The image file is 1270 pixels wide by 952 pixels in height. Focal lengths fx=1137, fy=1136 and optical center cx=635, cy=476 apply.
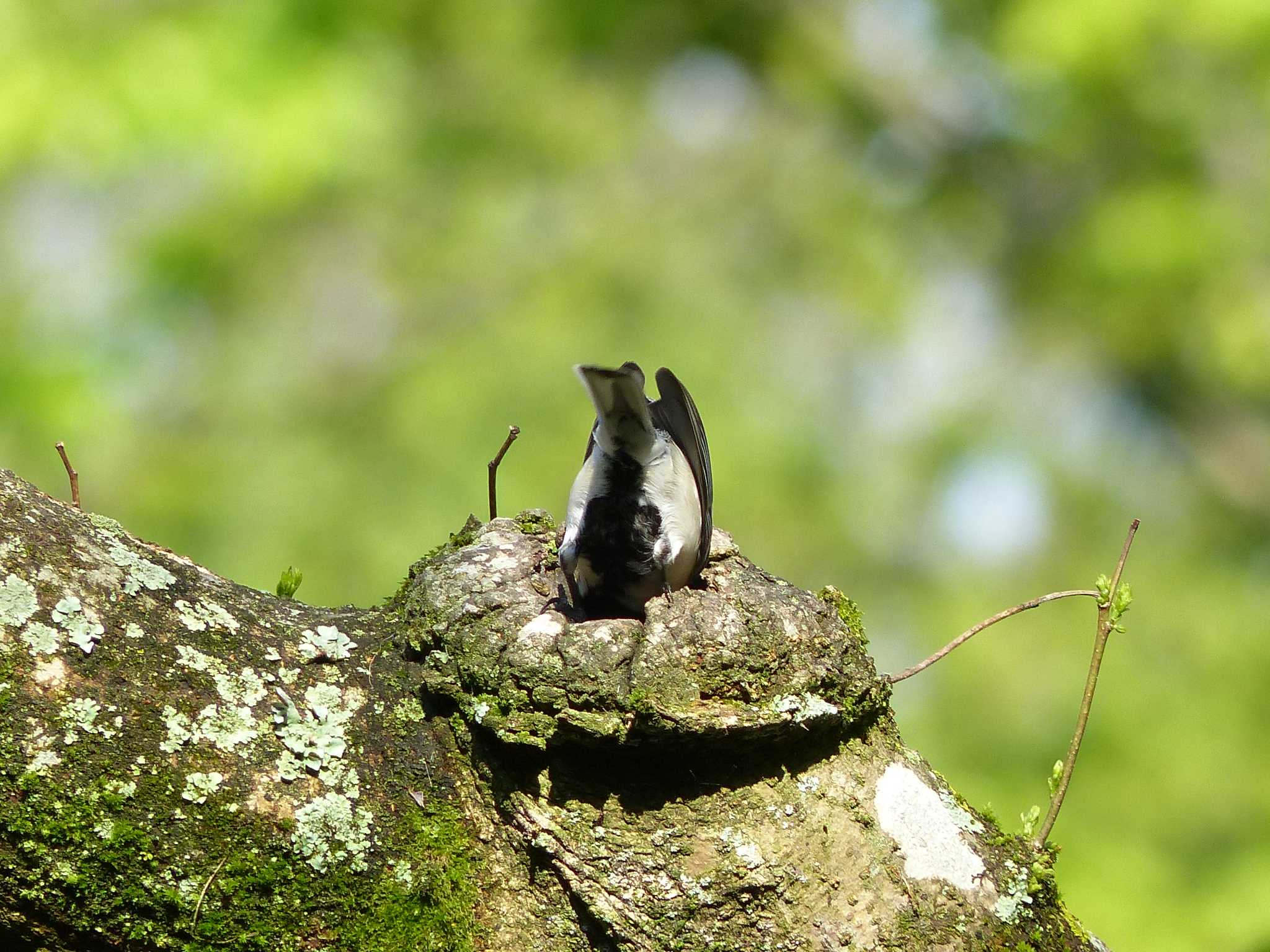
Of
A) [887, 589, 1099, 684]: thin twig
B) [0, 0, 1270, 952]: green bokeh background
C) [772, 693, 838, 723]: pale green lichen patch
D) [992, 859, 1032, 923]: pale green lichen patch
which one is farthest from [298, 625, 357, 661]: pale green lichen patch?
[0, 0, 1270, 952]: green bokeh background

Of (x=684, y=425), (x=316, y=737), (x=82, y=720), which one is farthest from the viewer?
(x=684, y=425)

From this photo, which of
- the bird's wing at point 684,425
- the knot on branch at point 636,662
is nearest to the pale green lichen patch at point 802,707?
the knot on branch at point 636,662

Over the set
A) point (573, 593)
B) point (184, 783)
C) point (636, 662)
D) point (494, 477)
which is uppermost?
point (494, 477)

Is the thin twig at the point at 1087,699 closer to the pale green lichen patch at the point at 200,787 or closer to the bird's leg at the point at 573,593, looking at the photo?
the bird's leg at the point at 573,593

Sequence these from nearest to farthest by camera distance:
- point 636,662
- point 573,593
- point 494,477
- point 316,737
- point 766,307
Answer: point 316,737 < point 636,662 < point 573,593 < point 494,477 < point 766,307

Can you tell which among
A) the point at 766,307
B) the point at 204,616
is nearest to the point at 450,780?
the point at 204,616

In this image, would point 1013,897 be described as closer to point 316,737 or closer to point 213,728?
point 316,737

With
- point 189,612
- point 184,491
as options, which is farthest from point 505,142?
point 189,612
